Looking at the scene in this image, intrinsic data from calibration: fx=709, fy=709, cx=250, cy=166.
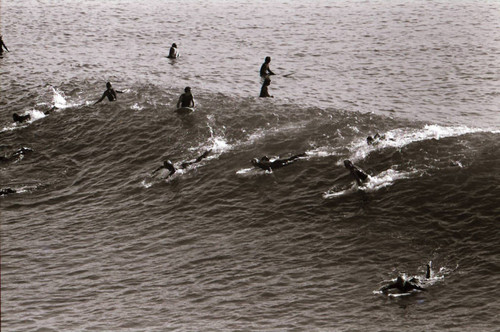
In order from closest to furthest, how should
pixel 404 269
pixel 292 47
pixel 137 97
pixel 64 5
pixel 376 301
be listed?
pixel 376 301 → pixel 404 269 → pixel 137 97 → pixel 292 47 → pixel 64 5

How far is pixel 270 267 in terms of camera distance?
28094 millimetres

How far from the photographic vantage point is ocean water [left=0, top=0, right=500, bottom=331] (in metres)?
25.6

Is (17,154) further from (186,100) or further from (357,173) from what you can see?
(357,173)

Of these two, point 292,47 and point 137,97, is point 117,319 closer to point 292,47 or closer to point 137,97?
point 137,97

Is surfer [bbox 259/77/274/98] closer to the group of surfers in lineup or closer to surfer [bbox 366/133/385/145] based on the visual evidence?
the group of surfers in lineup

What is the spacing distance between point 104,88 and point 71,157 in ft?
36.5

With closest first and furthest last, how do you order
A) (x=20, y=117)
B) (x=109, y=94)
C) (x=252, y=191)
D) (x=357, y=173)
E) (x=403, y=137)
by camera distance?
(x=357, y=173) → (x=252, y=191) → (x=403, y=137) → (x=20, y=117) → (x=109, y=94)

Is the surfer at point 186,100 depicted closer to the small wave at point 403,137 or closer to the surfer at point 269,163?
the surfer at point 269,163

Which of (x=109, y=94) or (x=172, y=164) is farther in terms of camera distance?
(x=109, y=94)

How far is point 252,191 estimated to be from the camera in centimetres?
3453

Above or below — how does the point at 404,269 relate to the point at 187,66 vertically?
below

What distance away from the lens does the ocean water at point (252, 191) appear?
1007 inches

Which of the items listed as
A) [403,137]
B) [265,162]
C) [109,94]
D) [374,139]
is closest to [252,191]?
[265,162]

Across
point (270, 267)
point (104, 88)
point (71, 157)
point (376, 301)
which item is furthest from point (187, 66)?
point (376, 301)
